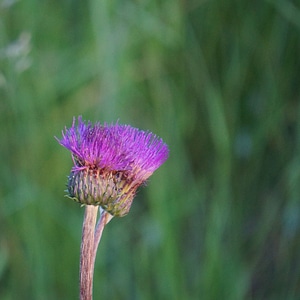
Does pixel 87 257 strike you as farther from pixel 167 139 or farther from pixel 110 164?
pixel 167 139

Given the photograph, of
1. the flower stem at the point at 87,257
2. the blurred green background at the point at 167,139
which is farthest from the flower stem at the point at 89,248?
the blurred green background at the point at 167,139

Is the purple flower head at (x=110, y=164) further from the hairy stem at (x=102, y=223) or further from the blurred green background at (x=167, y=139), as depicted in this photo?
the blurred green background at (x=167, y=139)

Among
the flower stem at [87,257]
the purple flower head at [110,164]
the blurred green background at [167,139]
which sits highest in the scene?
the blurred green background at [167,139]

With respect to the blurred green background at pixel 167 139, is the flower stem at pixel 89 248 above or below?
below

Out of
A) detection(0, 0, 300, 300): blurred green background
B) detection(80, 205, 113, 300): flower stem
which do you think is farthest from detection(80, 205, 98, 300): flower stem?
detection(0, 0, 300, 300): blurred green background

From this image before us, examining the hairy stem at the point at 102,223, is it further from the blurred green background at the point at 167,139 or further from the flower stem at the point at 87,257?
the blurred green background at the point at 167,139

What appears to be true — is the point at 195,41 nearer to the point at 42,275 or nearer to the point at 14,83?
the point at 14,83

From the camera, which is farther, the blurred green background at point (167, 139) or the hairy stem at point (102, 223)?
the blurred green background at point (167, 139)
